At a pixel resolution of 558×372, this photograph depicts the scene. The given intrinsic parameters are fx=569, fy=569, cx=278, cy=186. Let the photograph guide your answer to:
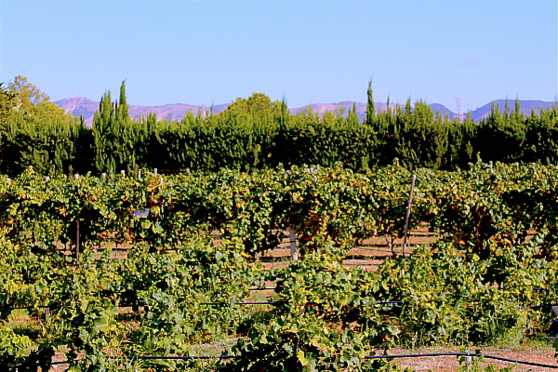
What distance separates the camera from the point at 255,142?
62.1 feet

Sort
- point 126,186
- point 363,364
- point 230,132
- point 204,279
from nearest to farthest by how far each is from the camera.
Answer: point 363,364
point 204,279
point 126,186
point 230,132

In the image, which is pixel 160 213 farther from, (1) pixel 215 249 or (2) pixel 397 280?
(2) pixel 397 280

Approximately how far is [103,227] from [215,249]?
123 inches

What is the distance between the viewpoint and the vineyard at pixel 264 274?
396 cm

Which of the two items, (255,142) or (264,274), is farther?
(255,142)

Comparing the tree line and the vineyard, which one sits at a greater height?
Result: the tree line

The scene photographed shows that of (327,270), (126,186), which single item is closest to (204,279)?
(327,270)

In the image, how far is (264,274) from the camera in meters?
5.93

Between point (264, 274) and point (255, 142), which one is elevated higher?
point (255, 142)

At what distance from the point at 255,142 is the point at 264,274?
1322cm

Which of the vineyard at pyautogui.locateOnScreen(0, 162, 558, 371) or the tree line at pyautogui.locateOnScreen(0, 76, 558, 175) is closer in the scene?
the vineyard at pyautogui.locateOnScreen(0, 162, 558, 371)

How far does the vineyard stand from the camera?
396cm

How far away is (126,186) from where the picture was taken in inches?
334

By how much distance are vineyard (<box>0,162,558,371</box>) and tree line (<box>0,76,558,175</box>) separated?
6.85 meters
